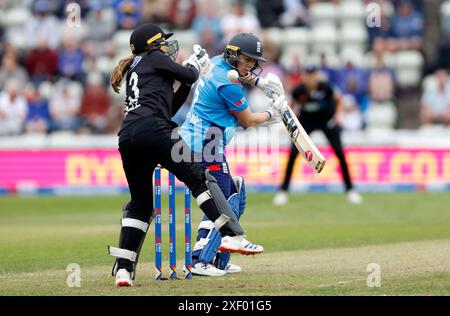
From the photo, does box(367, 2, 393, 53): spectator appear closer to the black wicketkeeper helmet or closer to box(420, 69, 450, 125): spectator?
box(420, 69, 450, 125): spectator

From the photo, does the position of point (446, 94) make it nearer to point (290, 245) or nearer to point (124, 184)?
point (124, 184)

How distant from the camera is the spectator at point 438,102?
19484 millimetres

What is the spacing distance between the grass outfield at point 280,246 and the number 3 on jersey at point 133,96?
1.35 metres

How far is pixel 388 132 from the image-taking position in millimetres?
18734

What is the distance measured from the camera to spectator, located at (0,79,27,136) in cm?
1950

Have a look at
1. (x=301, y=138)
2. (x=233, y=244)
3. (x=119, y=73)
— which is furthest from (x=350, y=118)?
(x=119, y=73)

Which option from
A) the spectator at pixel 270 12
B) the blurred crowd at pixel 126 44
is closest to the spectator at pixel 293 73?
the blurred crowd at pixel 126 44

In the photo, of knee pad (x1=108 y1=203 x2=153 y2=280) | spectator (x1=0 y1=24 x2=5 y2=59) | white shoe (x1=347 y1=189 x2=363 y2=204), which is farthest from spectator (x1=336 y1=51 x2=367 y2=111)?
knee pad (x1=108 y1=203 x2=153 y2=280)

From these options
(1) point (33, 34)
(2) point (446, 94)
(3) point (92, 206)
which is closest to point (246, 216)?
(3) point (92, 206)

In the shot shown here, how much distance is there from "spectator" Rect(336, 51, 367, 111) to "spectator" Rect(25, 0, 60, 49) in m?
5.98

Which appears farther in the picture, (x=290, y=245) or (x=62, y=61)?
(x=62, y=61)

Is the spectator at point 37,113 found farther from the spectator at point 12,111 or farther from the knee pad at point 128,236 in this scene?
the knee pad at point 128,236

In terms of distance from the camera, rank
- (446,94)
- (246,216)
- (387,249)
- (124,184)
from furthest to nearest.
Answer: (446,94) < (124,184) < (246,216) < (387,249)
